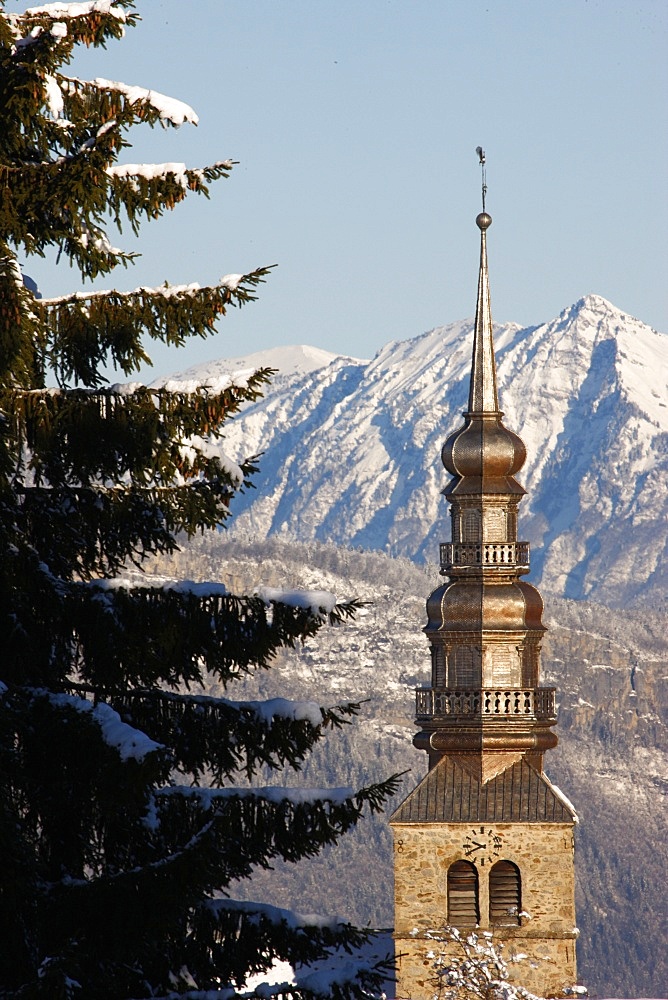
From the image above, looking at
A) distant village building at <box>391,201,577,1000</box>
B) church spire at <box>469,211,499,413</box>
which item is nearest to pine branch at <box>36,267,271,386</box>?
distant village building at <box>391,201,577,1000</box>

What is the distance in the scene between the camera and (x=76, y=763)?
13562 mm

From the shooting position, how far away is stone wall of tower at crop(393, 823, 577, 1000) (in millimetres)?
45875

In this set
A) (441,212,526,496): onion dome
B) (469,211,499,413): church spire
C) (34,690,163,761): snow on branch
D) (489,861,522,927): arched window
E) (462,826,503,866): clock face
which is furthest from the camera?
(469,211,499,413): church spire

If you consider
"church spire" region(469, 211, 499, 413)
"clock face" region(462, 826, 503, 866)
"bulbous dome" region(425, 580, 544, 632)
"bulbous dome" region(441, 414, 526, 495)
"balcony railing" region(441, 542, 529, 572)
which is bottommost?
"clock face" region(462, 826, 503, 866)

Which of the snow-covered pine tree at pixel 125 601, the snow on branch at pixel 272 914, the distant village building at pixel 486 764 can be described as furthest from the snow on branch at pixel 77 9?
the distant village building at pixel 486 764

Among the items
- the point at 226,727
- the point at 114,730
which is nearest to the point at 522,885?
the point at 226,727

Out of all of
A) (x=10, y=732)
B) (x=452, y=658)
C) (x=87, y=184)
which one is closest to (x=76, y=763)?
(x=10, y=732)

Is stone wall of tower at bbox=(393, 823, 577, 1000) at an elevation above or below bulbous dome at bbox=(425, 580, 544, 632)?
below

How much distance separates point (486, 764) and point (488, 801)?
3.65ft

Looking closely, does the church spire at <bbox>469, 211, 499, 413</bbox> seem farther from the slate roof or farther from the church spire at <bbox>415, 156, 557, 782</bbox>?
the slate roof

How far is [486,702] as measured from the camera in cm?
4822

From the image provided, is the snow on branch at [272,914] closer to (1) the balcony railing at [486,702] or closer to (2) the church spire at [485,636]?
(2) the church spire at [485,636]

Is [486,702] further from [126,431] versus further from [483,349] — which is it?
[126,431]

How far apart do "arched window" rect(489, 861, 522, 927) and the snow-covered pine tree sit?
1265 inches
